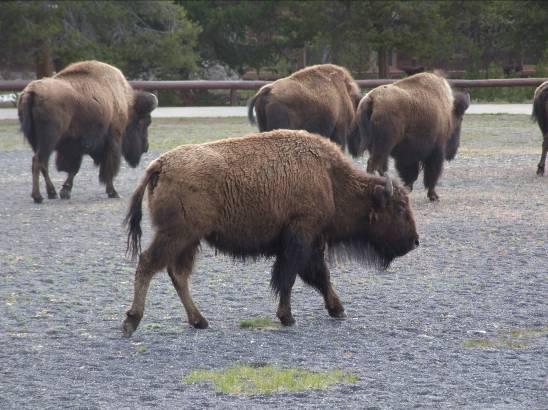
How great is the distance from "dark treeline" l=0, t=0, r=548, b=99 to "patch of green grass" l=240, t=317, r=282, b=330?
2580cm

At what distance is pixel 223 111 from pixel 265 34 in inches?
473

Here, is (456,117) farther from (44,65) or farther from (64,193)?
(44,65)

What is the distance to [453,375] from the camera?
5664 mm

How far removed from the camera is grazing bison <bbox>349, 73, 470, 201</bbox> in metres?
12.4

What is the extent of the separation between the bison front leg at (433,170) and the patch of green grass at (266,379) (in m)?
7.29

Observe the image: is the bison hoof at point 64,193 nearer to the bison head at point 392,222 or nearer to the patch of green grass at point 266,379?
the bison head at point 392,222

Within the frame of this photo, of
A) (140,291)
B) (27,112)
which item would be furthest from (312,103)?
(140,291)

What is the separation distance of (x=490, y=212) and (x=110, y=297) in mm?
5491

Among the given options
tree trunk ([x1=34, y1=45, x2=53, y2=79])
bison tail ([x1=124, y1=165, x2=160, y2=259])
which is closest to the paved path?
tree trunk ([x1=34, y1=45, x2=53, y2=79])

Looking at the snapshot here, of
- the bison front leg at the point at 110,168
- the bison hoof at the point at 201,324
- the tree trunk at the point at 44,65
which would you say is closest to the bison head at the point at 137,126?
the bison front leg at the point at 110,168

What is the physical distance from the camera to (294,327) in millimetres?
6883

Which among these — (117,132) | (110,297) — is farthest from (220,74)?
(110,297)

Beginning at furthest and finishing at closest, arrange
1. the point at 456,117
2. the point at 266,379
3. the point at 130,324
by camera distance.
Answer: the point at 456,117 < the point at 130,324 < the point at 266,379

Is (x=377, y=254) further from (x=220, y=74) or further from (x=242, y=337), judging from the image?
(x=220, y=74)
